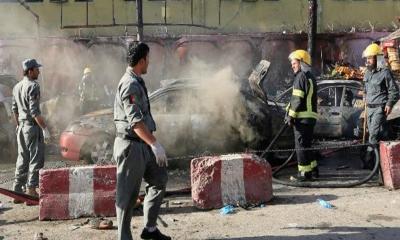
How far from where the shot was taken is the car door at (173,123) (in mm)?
8484

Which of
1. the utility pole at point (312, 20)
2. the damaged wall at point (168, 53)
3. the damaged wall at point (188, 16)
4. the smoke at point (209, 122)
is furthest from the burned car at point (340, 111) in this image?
the damaged wall at point (188, 16)

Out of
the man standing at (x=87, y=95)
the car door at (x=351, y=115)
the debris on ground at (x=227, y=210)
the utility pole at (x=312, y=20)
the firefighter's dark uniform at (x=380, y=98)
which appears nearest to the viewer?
the debris on ground at (x=227, y=210)

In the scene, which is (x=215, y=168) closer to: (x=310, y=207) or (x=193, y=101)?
(x=310, y=207)

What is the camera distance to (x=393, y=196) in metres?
6.71

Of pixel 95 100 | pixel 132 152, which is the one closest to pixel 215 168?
pixel 132 152

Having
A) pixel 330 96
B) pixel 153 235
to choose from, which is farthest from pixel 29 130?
pixel 330 96

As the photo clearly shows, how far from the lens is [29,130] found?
7000mm

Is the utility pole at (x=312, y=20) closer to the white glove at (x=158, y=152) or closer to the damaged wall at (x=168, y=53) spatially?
the damaged wall at (x=168, y=53)

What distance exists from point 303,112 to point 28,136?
4.11m

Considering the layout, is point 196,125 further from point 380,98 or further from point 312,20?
point 312,20

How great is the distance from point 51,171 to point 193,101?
3.18 meters

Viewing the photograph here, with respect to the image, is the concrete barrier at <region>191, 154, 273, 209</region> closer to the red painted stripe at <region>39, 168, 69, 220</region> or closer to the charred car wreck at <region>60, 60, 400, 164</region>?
the red painted stripe at <region>39, 168, 69, 220</region>

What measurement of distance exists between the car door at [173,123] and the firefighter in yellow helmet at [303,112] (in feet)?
5.84

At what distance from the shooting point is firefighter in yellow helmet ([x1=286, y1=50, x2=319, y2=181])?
779cm
